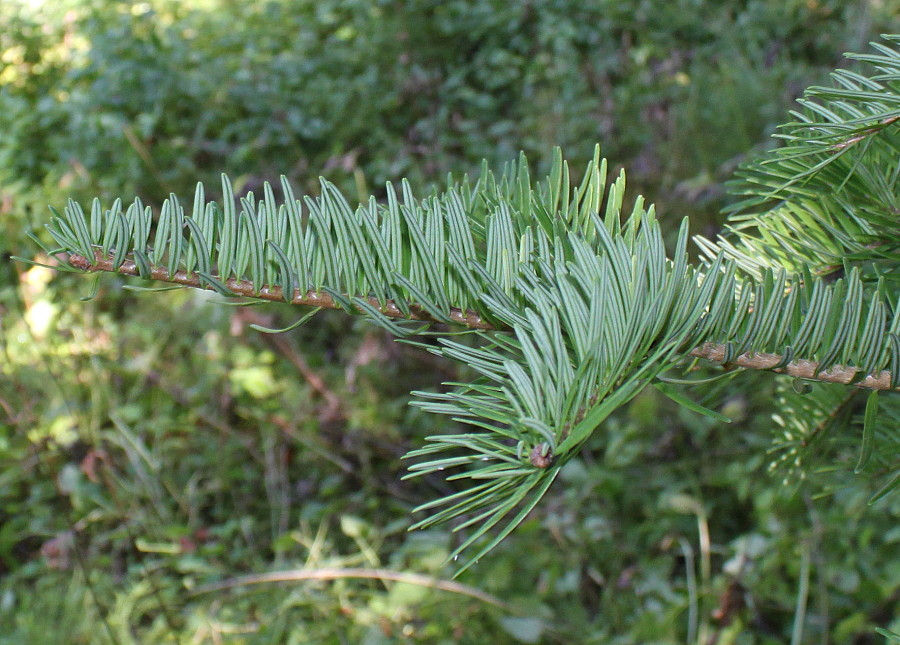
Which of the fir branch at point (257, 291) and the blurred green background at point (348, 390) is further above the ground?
the fir branch at point (257, 291)

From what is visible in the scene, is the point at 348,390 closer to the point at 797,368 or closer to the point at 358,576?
the point at 358,576

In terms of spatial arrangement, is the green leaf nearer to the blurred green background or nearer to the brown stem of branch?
the brown stem of branch

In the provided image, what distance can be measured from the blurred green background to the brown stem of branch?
12cm

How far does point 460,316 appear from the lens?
0.91 feet

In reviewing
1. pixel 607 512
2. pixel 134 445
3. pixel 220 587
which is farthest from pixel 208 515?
pixel 607 512

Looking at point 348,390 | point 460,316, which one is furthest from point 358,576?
point 460,316

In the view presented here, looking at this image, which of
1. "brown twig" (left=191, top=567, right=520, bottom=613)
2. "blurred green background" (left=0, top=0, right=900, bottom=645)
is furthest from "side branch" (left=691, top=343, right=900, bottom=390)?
"brown twig" (left=191, top=567, right=520, bottom=613)

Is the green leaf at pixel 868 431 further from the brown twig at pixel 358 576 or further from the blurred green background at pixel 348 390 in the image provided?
the brown twig at pixel 358 576

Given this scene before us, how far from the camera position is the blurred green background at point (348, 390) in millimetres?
1151

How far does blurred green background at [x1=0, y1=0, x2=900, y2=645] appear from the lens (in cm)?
115

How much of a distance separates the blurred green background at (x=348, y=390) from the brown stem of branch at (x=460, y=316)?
0.40ft

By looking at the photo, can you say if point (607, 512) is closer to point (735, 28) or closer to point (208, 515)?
point (208, 515)

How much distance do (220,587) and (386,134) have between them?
128 centimetres

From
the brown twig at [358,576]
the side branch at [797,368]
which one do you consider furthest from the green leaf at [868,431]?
the brown twig at [358,576]
